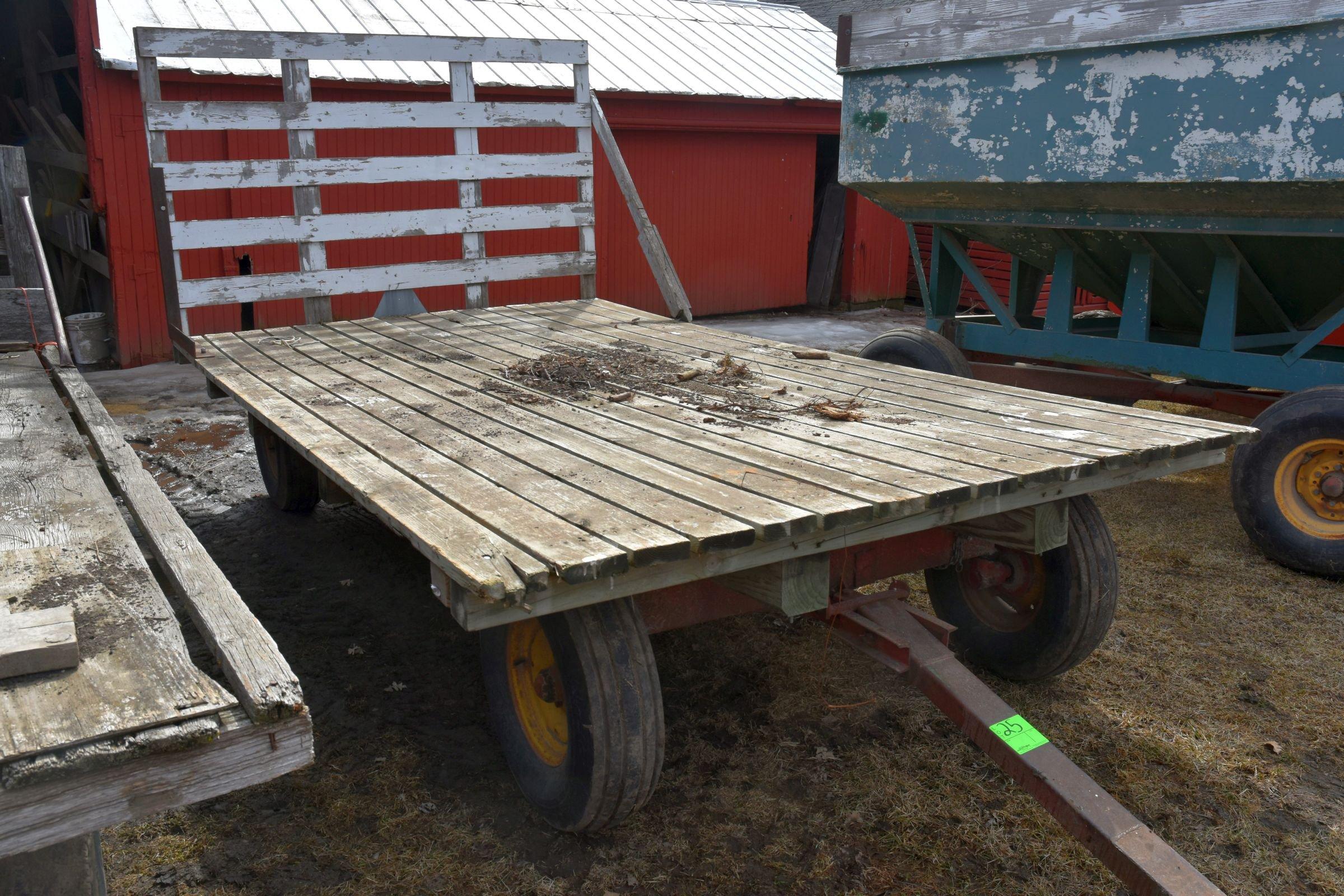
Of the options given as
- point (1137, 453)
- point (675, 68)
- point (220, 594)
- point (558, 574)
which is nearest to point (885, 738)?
point (1137, 453)

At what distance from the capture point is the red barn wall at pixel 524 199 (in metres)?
9.29

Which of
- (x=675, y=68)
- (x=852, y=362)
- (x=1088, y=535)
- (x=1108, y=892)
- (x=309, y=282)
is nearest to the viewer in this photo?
(x=1108, y=892)

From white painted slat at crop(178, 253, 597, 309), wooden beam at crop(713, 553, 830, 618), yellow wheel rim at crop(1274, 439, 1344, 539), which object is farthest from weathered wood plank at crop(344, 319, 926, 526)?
yellow wheel rim at crop(1274, 439, 1344, 539)

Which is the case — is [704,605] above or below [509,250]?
below

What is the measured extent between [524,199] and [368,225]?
539cm

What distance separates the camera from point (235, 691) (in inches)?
78.3

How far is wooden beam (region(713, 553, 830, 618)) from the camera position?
2732mm

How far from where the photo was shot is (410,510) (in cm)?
269

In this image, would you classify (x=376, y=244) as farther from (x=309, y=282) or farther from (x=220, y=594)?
(x=220, y=594)

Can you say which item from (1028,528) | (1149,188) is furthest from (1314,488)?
(1028,528)

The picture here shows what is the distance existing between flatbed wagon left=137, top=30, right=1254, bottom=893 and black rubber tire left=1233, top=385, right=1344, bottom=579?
150cm

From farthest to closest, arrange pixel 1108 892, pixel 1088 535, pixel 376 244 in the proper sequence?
1. pixel 376 244
2. pixel 1088 535
3. pixel 1108 892

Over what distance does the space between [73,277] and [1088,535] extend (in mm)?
12171

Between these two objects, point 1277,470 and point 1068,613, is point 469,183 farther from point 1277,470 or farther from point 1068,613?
point 1277,470
